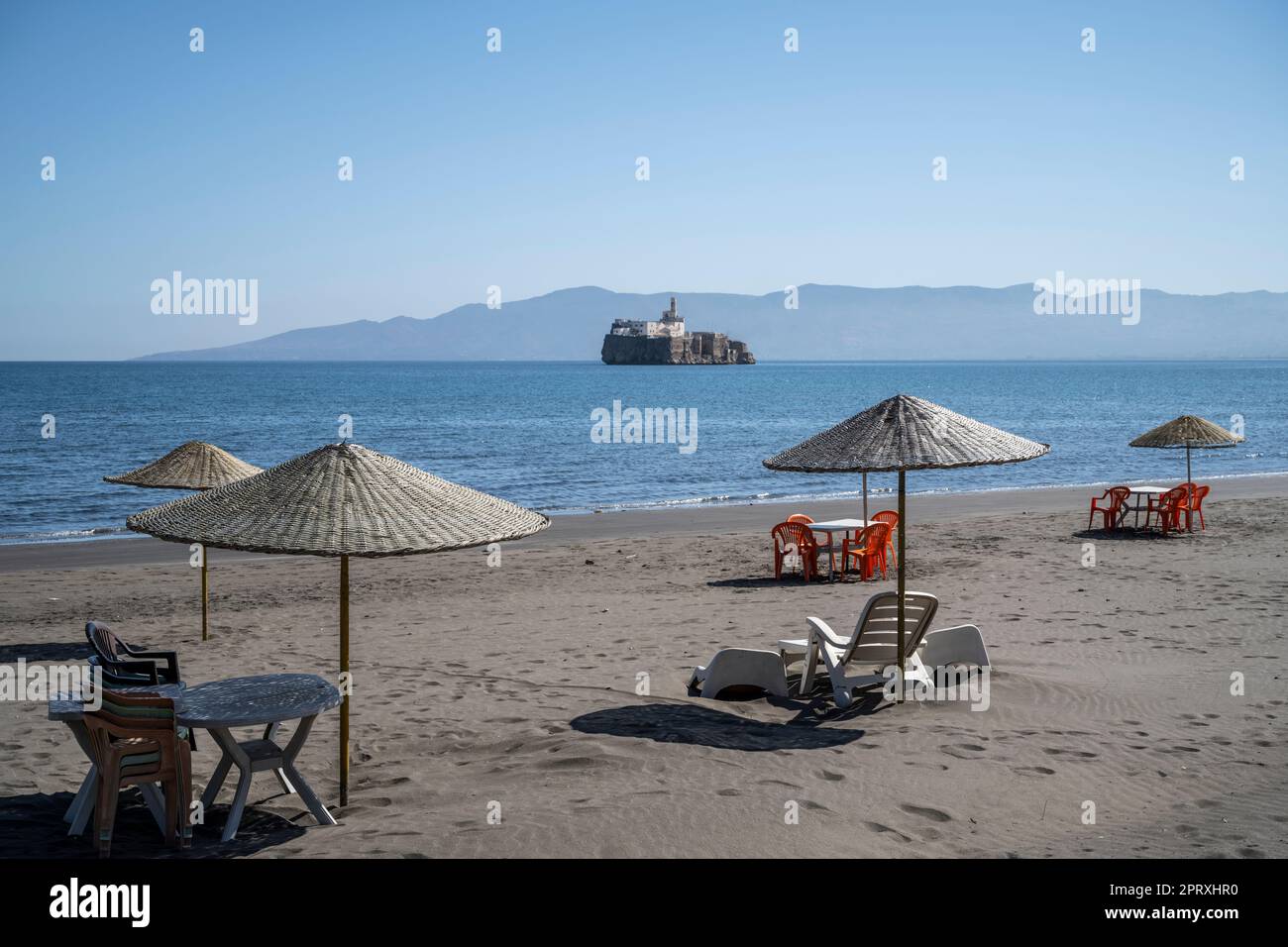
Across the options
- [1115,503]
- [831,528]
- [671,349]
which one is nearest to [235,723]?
[831,528]

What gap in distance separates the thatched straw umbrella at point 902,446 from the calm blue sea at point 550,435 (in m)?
17.0

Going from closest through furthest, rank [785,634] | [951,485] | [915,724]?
[915,724], [785,634], [951,485]

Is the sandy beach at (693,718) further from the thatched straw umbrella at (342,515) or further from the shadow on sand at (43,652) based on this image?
the thatched straw umbrella at (342,515)

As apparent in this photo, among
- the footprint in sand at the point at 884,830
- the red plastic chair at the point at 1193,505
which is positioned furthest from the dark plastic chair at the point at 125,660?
the red plastic chair at the point at 1193,505

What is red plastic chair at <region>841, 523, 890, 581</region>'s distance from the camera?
1367 cm

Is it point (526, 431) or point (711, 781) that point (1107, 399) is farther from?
point (711, 781)

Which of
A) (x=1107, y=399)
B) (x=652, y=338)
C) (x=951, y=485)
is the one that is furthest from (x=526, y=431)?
(x=652, y=338)

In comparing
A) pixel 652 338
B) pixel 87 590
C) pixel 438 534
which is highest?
pixel 652 338

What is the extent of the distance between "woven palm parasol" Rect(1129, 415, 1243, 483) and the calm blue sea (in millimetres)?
9663

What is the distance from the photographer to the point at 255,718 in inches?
212

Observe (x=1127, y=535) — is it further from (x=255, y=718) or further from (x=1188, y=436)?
(x=255, y=718)

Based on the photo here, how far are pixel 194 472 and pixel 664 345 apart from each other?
169 m

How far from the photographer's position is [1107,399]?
87625mm

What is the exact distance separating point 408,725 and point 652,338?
17263 centimetres
